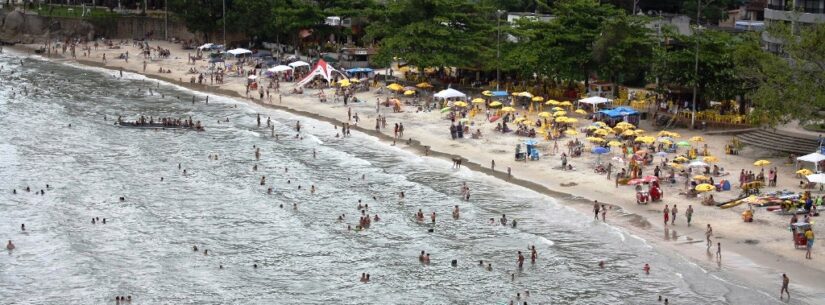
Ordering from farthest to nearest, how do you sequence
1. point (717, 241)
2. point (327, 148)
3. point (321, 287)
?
point (327, 148), point (717, 241), point (321, 287)

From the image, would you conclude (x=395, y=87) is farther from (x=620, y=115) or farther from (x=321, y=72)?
(x=620, y=115)

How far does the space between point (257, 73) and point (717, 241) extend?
6550 cm

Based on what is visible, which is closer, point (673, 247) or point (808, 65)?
point (673, 247)

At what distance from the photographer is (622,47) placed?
83000 mm

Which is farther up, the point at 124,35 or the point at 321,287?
the point at 124,35

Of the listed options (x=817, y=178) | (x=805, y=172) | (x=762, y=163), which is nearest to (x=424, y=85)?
(x=762, y=163)

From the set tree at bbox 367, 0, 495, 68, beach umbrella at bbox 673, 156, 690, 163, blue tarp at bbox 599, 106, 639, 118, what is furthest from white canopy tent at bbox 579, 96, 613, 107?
beach umbrella at bbox 673, 156, 690, 163

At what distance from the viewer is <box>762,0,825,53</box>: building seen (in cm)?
7631

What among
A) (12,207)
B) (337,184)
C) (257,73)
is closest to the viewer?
(12,207)

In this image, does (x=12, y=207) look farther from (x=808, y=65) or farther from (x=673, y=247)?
(x=808, y=65)

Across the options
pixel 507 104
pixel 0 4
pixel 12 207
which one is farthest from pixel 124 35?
pixel 12 207

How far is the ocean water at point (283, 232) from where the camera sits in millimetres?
48188

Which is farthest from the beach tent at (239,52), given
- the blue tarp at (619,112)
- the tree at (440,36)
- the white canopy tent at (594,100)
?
the blue tarp at (619,112)

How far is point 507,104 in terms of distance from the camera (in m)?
87.9
